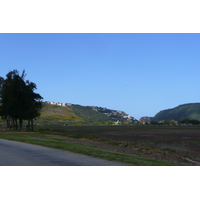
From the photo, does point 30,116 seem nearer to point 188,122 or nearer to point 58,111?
point 188,122

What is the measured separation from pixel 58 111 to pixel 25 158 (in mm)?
185813

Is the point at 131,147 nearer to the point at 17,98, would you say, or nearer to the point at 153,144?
the point at 153,144

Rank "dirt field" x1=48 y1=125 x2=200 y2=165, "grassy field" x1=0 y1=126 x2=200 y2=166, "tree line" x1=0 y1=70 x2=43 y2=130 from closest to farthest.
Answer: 1. "grassy field" x1=0 y1=126 x2=200 y2=166
2. "dirt field" x1=48 y1=125 x2=200 y2=165
3. "tree line" x1=0 y1=70 x2=43 y2=130

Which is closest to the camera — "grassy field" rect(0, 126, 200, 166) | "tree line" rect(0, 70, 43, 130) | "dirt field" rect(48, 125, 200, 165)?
"grassy field" rect(0, 126, 200, 166)

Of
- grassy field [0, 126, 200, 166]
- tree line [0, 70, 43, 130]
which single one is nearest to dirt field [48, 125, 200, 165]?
grassy field [0, 126, 200, 166]

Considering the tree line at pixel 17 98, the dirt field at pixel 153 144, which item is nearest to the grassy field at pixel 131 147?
the dirt field at pixel 153 144

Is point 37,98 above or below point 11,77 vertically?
below

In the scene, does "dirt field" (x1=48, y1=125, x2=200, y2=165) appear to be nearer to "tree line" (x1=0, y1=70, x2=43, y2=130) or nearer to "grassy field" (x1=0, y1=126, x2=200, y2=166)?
"grassy field" (x1=0, y1=126, x2=200, y2=166)

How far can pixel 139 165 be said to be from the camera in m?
11.4

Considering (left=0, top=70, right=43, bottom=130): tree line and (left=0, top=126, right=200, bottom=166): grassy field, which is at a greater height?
(left=0, top=70, right=43, bottom=130): tree line

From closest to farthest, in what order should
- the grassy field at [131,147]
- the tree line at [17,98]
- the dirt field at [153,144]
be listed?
the grassy field at [131,147], the dirt field at [153,144], the tree line at [17,98]

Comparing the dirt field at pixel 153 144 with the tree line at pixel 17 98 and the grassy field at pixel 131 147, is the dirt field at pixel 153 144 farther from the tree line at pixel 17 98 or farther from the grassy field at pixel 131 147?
the tree line at pixel 17 98
